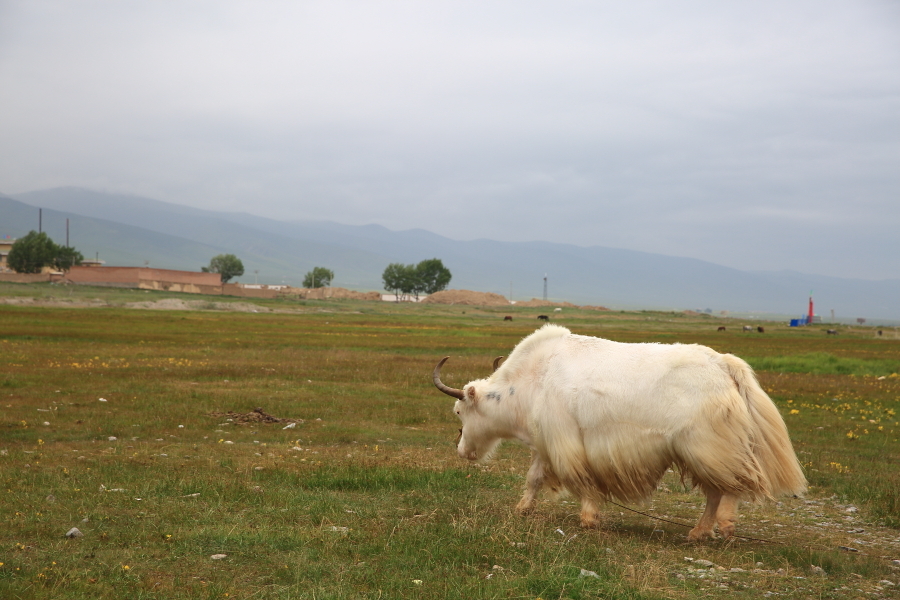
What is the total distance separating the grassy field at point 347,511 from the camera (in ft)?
20.2

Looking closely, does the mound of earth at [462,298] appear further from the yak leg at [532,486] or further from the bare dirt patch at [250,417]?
the yak leg at [532,486]

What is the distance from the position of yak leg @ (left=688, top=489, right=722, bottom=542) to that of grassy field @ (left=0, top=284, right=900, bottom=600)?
161mm

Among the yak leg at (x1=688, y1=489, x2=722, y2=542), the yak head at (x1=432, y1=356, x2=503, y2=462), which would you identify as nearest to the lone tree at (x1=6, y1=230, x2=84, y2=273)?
the yak head at (x1=432, y1=356, x2=503, y2=462)

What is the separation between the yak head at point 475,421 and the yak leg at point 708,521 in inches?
114

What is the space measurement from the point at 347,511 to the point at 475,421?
2.32m

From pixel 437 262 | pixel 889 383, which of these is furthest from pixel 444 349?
pixel 437 262

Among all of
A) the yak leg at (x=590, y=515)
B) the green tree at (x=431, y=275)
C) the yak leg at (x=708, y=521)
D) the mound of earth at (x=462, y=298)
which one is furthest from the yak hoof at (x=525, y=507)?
the green tree at (x=431, y=275)

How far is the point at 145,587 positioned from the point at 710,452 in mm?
5505

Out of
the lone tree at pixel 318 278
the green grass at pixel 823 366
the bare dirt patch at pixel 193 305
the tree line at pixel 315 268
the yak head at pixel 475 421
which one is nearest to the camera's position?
the yak head at pixel 475 421

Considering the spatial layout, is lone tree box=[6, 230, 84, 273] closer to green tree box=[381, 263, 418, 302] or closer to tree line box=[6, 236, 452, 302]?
tree line box=[6, 236, 452, 302]

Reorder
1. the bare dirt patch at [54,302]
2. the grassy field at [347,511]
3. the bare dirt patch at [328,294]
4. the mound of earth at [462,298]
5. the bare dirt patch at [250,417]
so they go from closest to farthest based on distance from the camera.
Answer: the grassy field at [347,511], the bare dirt patch at [250,417], the bare dirt patch at [54,302], the bare dirt patch at [328,294], the mound of earth at [462,298]

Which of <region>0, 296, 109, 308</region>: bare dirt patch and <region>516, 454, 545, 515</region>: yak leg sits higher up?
<region>0, 296, 109, 308</region>: bare dirt patch

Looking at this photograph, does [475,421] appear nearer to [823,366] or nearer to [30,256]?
[823,366]

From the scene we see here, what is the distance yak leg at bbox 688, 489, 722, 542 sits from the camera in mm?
7935
